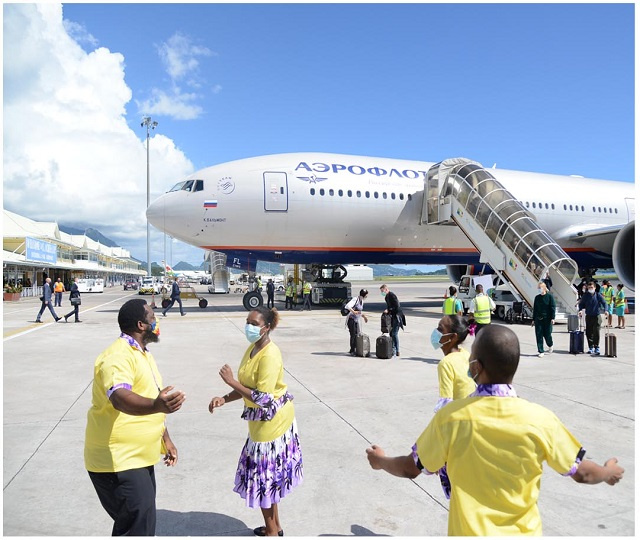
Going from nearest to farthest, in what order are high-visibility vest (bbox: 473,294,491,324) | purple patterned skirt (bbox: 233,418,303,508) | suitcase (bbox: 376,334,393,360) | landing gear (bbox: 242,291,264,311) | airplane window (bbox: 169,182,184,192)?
purple patterned skirt (bbox: 233,418,303,508) < suitcase (bbox: 376,334,393,360) < high-visibility vest (bbox: 473,294,491,324) < airplane window (bbox: 169,182,184,192) < landing gear (bbox: 242,291,264,311)

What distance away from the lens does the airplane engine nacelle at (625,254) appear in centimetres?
1570

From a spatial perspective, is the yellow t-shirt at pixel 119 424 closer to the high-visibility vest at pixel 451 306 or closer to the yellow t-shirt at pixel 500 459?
the yellow t-shirt at pixel 500 459

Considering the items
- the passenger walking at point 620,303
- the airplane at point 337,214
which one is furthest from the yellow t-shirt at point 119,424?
the passenger walking at point 620,303

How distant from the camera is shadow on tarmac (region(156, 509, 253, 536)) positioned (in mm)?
3359

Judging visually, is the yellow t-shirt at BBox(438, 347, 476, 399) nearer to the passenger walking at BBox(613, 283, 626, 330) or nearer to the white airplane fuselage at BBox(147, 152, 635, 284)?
the passenger walking at BBox(613, 283, 626, 330)

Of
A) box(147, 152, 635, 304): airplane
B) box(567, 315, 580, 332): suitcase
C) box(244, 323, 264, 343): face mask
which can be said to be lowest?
box(567, 315, 580, 332): suitcase

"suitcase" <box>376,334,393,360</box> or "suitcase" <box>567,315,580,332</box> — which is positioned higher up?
"suitcase" <box>567,315,580,332</box>

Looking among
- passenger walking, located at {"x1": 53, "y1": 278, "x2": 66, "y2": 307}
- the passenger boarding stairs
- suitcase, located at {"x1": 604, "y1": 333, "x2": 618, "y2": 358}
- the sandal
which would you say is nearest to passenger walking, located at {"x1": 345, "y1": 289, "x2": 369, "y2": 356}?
suitcase, located at {"x1": 604, "y1": 333, "x2": 618, "y2": 358}

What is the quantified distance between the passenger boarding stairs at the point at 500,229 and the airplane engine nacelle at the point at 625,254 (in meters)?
2.84

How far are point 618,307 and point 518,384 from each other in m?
9.34

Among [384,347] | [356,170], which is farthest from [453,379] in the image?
[356,170]

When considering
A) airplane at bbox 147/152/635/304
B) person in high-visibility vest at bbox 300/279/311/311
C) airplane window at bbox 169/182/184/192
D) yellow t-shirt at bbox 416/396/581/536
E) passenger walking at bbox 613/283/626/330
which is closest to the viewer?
yellow t-shirt at bbox 416/396/581/536

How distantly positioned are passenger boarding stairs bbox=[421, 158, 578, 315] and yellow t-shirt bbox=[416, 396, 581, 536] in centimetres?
1311

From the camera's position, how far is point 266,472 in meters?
3.29
